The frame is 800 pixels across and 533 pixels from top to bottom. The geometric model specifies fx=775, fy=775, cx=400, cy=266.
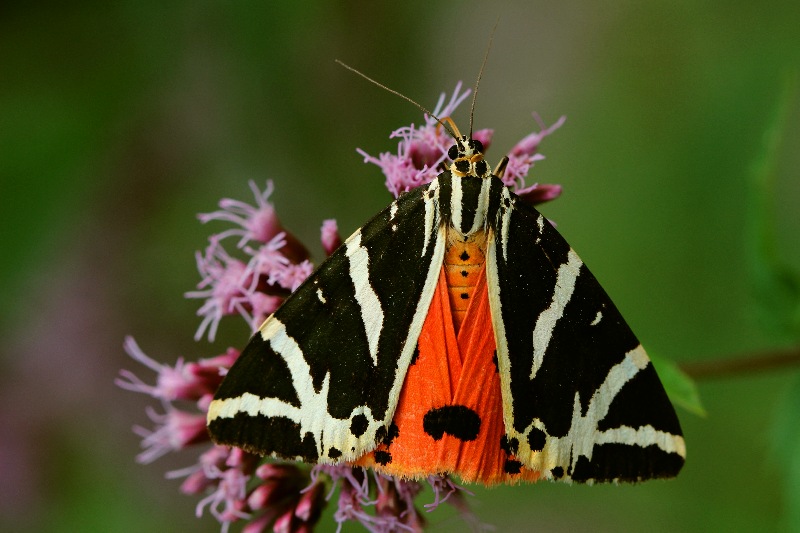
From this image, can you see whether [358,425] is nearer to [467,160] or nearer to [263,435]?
[263,435]

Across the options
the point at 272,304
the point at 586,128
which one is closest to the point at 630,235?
the point at 586,128

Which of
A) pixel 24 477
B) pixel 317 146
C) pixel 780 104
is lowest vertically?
pixel 24 477

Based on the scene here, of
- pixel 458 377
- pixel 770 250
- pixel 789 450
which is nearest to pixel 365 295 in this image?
pixel 458 377

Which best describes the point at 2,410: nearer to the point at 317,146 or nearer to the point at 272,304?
the point at 317,146

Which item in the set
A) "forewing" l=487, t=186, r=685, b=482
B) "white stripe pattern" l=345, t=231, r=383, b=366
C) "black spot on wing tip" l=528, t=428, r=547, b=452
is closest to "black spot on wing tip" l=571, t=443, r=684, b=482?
"forewing" l=487, t=186, r=685, b=482

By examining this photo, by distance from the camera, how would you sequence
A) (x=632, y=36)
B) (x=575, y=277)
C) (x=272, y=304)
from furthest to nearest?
(x=632, y=36) < (x=272, y=304) < (x=575, y=277)

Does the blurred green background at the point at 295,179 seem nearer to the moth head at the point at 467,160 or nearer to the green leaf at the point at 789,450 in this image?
the green leaf at the point at 789,450

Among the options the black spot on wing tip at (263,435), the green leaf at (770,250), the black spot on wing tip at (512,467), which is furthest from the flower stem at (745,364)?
the black spot on wing tip at (263,435)
